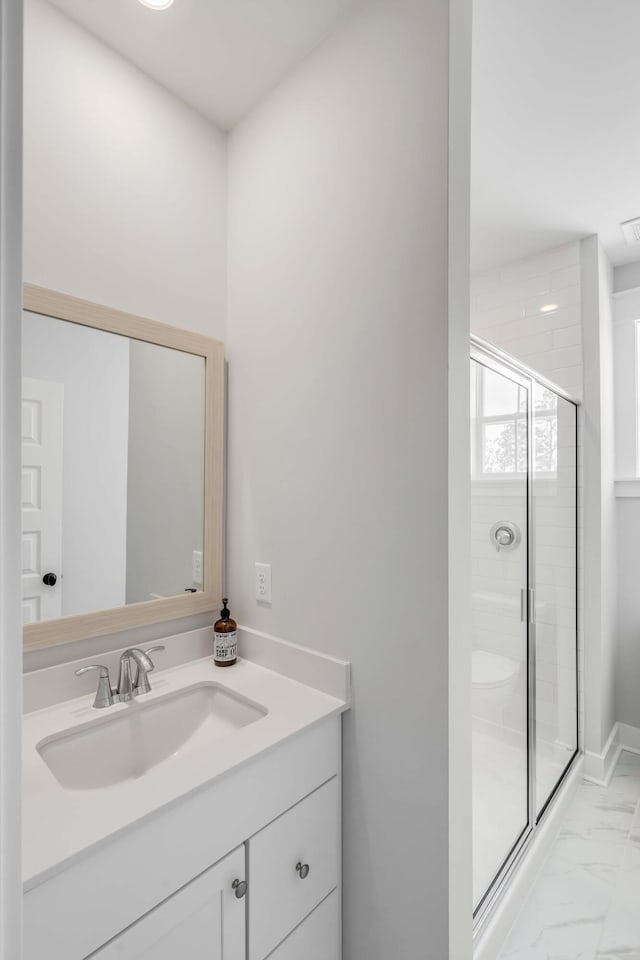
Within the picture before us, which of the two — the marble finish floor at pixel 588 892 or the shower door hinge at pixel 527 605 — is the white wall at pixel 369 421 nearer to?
the marble finish floor at pixel 588 892

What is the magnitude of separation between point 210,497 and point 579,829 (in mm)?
2035

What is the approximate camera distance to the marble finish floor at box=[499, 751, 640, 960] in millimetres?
1457

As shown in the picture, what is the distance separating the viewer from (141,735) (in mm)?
1214

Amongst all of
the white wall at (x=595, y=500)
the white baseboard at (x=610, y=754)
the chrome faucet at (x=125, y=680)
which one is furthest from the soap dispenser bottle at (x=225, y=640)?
the white baseboard at (x=610, y=754)

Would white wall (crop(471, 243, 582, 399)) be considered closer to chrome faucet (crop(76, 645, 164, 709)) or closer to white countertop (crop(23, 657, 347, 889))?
white countertop (crop(23, 657, 347, 889))

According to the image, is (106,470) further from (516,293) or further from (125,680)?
(516,293)

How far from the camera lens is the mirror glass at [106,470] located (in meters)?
1.18

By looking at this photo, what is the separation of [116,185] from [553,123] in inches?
59.0

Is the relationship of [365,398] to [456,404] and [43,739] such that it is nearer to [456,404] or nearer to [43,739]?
[456,404]

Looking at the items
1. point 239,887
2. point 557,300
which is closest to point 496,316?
point 557,300

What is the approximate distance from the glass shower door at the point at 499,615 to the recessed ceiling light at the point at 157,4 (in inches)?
48.7

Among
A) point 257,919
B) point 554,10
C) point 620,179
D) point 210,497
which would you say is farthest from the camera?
point 620,179

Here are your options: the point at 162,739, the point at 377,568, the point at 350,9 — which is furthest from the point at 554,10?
the point at 162,739

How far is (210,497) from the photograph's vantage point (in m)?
1.56
